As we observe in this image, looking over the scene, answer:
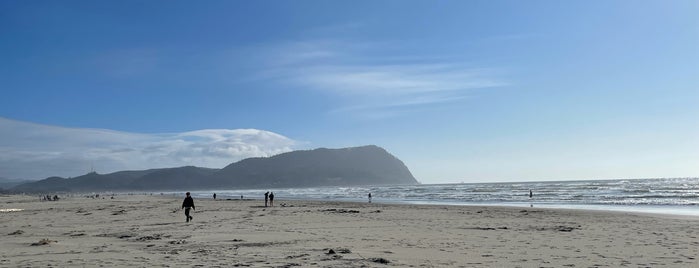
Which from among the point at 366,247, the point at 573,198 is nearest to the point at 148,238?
the point at 366,247

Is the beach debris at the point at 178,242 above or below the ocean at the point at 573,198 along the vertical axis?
above

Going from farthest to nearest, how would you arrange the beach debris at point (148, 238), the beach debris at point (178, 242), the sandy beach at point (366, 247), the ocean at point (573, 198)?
1. the ocean at point (573, 198)
2. the beach debris at point (148, 238)
3. the beach debris at point (178, 242)
4. the sandy beach at point (366, 247)

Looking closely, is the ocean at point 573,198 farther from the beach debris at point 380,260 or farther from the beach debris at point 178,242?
the beach debris at point 178,242

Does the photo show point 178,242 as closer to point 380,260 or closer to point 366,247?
point 366,247

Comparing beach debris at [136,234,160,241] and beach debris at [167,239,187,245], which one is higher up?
beach debris at [167,239,187,245]

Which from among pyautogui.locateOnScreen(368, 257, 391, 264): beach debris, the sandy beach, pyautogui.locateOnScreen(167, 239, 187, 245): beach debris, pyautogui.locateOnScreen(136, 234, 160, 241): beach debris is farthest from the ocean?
pyautogui.locateOnScreen(136, 234, 160, 241): beach debris

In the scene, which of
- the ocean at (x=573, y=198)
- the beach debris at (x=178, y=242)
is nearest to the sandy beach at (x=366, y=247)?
the beach debris at (x=178, y=242)

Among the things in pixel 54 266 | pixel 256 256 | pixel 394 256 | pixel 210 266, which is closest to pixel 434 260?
pixel 394 256

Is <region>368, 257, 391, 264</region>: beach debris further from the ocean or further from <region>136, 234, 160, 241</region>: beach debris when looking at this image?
the ocean

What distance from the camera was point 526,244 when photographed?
46.3 feet

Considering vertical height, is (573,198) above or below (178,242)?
below

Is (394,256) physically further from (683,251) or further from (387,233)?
(683,251)

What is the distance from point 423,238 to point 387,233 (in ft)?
6.84

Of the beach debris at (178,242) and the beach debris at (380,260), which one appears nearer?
the beach debris at (380,260)
